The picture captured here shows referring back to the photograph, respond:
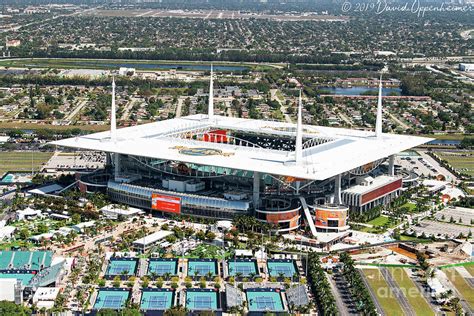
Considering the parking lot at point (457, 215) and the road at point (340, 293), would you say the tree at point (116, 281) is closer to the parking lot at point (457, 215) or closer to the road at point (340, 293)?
the road at point (340, 293)

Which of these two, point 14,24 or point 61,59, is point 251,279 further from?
point 14,24

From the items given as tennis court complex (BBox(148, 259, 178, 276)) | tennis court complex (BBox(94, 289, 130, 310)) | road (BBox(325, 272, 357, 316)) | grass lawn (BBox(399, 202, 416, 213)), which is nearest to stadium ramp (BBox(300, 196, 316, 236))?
road (BBox(325, 272, 357, 316))

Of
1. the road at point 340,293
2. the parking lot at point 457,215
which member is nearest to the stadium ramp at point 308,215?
the road at point 340,293

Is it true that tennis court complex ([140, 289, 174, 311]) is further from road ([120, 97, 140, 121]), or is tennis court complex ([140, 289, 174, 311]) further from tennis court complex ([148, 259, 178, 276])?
road ([120, 97, 140, 121])

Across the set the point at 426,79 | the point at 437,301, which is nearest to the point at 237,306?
the point at 437,301

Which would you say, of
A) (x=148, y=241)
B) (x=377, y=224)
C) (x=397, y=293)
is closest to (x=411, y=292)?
(x=397, y=293)

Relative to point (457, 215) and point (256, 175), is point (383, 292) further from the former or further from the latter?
point (457, 215)
